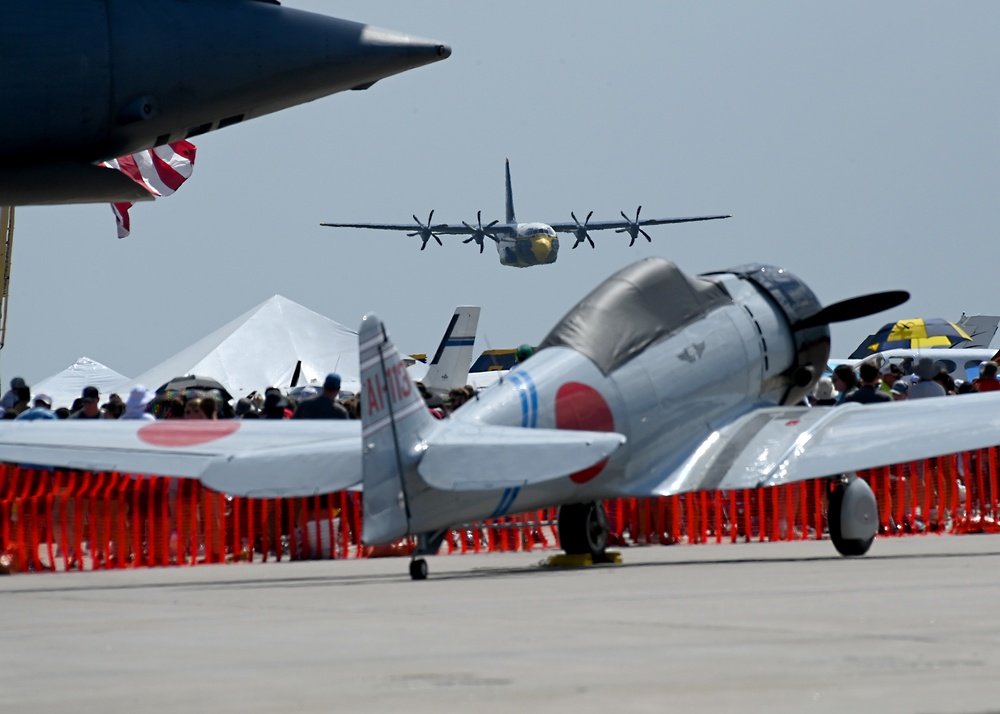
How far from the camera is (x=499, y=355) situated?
10481 cm

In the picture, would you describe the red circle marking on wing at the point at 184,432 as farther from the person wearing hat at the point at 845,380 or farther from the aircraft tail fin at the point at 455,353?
the aircraft tail fin at the point at 455,353

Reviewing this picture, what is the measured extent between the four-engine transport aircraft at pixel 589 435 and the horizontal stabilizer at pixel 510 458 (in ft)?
0.03

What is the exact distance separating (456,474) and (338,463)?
100 centimetres

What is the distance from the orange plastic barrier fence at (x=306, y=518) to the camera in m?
15.4

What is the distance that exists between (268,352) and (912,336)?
33.1 m

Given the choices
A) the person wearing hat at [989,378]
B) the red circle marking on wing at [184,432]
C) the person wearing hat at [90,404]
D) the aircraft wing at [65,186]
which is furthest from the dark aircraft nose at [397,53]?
the person wearing hat at [989,378]

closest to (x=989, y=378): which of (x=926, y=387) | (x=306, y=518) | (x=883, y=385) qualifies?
(x=926, y=387)

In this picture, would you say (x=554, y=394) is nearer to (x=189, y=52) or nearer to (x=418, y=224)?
(x=189, y=52)

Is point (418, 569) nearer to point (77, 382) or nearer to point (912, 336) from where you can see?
point (77, 382)

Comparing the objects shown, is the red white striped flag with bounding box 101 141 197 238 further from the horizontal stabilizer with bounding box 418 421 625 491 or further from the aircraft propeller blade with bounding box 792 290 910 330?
the aircraft propeller blade with bounding box 792 290 910 330

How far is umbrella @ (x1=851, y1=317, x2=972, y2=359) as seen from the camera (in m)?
64.1

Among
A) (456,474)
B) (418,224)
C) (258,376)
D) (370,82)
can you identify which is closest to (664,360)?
(456,474)

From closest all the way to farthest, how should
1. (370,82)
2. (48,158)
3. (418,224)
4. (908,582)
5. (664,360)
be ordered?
(48,158) → (370,82) → (908,582) → (664,360) → (418,224)

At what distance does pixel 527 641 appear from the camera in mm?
7496
